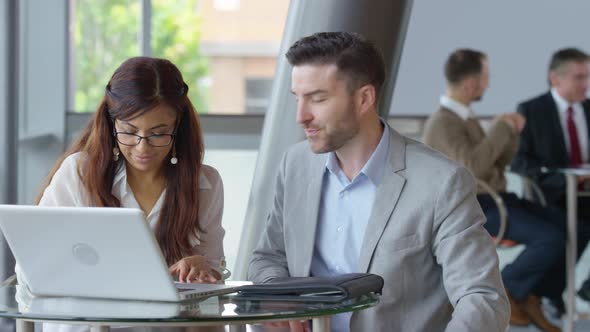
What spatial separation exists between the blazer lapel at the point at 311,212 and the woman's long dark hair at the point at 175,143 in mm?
355

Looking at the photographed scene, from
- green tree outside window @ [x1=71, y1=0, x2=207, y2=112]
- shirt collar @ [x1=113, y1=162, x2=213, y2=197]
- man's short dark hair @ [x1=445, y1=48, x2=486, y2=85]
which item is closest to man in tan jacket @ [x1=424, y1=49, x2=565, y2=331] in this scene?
man's short dark hair @ [x1=445, y1=48, x2=486, y2=85]

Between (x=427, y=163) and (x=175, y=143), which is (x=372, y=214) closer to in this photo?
(x=427, y=163)

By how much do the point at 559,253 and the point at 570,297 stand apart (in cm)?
24

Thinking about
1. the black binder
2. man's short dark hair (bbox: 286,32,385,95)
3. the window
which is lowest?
the window

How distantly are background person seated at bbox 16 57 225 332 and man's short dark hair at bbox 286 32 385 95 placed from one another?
0.40 m

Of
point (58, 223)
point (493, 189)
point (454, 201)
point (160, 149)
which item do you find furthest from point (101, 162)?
point (493, 189)

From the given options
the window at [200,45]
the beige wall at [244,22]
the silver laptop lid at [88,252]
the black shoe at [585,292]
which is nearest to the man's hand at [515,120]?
the black shoe at [585,292]

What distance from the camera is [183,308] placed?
2.09 meters

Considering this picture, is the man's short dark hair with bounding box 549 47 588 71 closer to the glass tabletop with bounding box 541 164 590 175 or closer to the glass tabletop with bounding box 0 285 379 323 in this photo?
the glass tabletop with bounding box 541 164 590 175

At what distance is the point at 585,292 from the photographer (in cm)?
614

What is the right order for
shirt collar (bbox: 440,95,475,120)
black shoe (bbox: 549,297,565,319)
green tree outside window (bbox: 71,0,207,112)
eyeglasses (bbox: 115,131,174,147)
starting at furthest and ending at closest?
green tree outside window (bbox: 71,0,207,112), black shoe (bbox: 549,297,565,319), shirt collar (bbox: 440,95,475,120), eyeglasses (bbox: 115,131,174,147)

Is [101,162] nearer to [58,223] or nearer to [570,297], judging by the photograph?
[58,223]

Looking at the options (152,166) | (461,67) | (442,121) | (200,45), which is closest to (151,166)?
(152,166)

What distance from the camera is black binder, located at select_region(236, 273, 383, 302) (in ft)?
7.02
